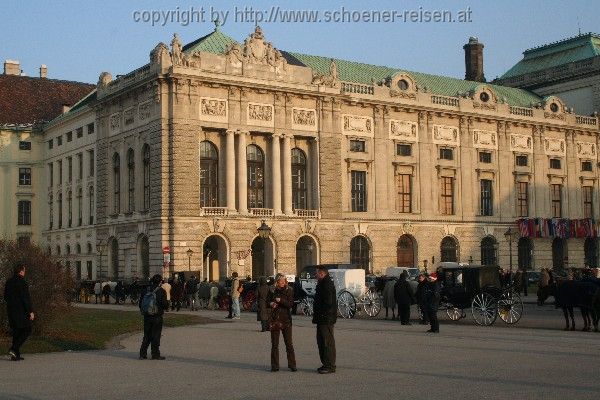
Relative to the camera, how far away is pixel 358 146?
6875 cm

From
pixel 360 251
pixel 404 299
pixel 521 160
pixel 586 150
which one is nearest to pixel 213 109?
pixel 360 251

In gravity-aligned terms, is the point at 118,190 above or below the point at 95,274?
above

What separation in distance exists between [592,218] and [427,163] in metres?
22.2

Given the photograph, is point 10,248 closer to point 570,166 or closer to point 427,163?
point 427,163

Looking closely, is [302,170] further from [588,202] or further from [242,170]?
[588,202]

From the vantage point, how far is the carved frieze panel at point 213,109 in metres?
60.5

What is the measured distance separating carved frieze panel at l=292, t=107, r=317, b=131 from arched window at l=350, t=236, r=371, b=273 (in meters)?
9.43

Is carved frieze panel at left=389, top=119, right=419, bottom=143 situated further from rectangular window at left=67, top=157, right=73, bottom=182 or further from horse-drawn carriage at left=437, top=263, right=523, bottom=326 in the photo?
horse-drawn carriage at left=437, top=263, right=523, bottom=326

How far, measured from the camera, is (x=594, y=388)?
48.3 feet

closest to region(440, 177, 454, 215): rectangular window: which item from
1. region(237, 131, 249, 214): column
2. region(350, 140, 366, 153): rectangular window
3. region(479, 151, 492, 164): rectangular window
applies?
region(479, 151, 492, 164): rectangular window

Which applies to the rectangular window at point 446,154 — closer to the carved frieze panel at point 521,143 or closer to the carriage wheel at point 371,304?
the carved frieze panel at point 521,143

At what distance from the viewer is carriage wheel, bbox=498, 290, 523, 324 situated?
1198 inches

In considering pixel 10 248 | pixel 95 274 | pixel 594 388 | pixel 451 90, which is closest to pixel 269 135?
pixel 95 274

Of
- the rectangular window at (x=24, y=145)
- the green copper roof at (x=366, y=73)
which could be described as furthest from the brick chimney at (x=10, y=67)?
the green copper roof at (x=366, y=73)
